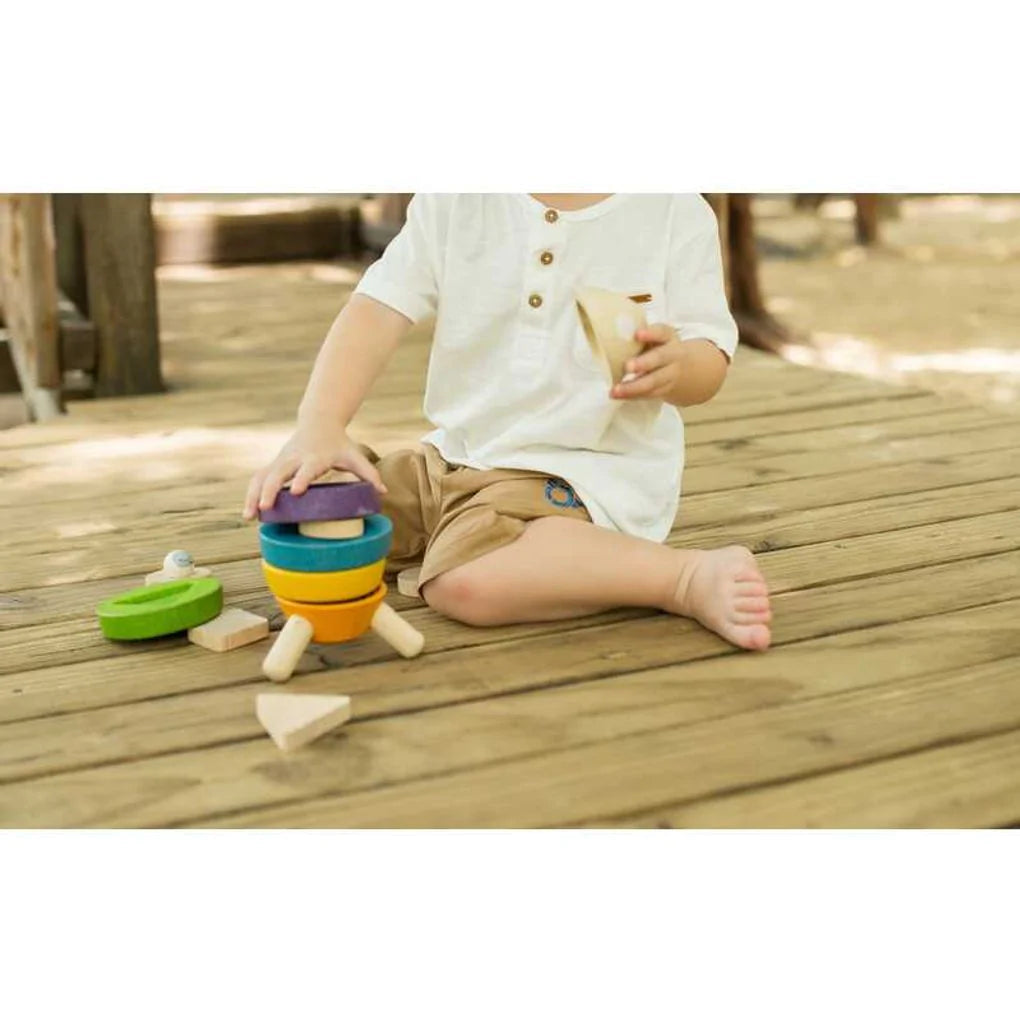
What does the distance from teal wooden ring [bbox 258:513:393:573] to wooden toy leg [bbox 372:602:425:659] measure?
6 centimetres

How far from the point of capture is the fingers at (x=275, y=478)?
4.45ft

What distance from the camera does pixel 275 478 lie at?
4.49ft

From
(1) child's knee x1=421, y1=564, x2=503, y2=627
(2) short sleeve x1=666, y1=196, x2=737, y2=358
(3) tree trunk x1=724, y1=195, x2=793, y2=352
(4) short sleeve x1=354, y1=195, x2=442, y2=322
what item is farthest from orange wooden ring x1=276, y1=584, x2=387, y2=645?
(3) tree trunk x1=724, y1=195, x2=793, y2=352

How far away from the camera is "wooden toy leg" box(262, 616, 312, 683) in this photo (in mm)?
1336

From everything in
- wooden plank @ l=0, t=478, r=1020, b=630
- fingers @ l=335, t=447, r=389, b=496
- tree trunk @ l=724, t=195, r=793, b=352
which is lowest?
tree trunk @ l=724, t=195, r=793, b=352

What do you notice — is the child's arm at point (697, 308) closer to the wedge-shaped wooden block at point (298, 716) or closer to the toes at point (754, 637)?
the toes at point (754, 637)

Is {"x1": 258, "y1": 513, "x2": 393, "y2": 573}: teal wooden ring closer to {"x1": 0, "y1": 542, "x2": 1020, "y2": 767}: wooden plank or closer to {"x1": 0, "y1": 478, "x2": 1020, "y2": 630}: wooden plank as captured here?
{"x1": 0, "y1": 542, "x2": 1020, "y2": 767}: wooden plank

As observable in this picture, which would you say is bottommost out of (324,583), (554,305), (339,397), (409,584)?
(409,584)

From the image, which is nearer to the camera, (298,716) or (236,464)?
(298,716)

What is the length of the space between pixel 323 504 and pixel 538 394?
32cm

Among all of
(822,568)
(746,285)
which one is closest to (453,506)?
(822,568)

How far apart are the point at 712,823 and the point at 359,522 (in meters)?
0.46

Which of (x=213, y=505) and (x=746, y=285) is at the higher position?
(x=213, y=505)

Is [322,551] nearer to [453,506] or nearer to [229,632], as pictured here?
[229,632]
